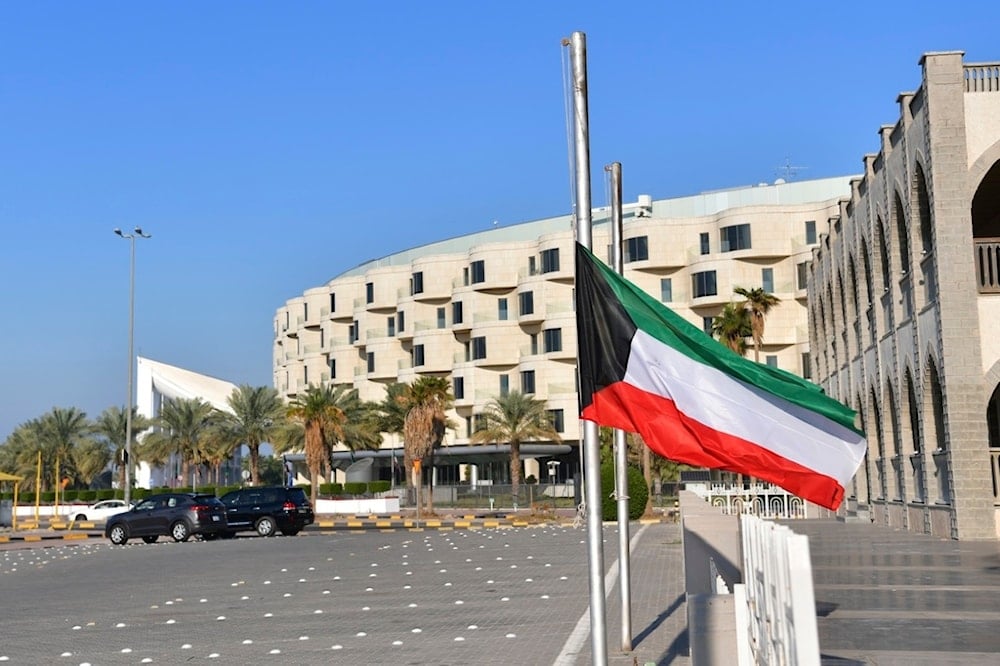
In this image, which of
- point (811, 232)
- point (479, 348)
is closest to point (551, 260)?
point (479, 348)

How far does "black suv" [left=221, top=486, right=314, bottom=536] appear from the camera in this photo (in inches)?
1636

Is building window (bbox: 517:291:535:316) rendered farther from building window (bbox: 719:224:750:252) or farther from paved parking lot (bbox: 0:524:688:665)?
paved parking lot (bbox: 0:524:688:665)

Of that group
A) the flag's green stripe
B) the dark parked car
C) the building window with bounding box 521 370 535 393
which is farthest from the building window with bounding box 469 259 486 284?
the flag's green stripe

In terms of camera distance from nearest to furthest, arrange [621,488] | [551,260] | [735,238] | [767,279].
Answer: [621,488]
[767,279]
[735,238]
[551,260]

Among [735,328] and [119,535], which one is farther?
[735,328]

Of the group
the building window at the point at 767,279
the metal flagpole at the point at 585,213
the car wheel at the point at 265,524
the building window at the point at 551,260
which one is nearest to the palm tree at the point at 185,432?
the building window at the point at 551,260

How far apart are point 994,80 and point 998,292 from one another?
4464mm

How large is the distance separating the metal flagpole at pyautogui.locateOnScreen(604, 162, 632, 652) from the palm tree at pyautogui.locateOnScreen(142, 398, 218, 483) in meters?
73.2

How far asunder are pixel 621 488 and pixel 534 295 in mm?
69608

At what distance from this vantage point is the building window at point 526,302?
82.6 meters

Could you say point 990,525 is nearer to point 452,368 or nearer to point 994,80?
point 994,80

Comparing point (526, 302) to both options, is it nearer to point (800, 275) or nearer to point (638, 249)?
point (638, 249)

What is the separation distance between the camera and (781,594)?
435 centimetres

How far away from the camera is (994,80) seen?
83.3 feet
